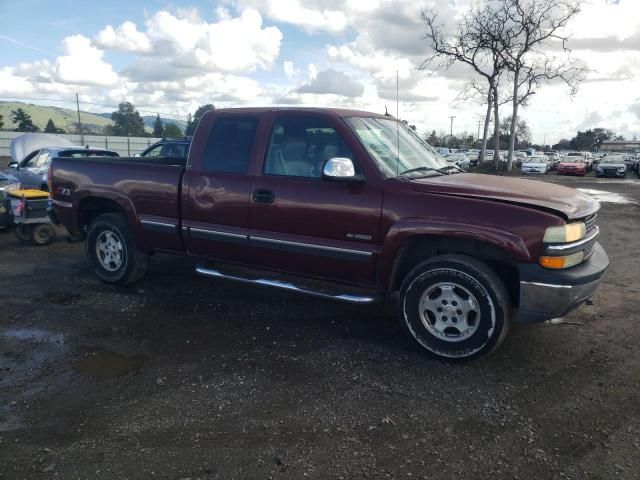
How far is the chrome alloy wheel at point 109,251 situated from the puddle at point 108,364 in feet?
6.08

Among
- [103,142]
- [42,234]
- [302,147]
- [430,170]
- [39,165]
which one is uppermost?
[103,142]

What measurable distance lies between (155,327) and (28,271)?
312cm

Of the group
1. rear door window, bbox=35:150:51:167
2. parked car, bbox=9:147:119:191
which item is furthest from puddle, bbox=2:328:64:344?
rear door window, bbox=35:150:51:167

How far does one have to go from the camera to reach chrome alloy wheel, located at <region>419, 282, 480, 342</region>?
3.95 metres

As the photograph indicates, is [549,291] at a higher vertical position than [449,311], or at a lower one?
higher

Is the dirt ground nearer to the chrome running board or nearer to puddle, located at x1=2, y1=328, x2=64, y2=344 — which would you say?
puddle, located at x1=2, y1=328, x2=64, y2=344

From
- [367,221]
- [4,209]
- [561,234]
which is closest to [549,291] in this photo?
[561,234]

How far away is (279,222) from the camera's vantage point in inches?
183

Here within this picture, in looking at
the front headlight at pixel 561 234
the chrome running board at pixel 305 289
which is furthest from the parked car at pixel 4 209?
the front headlight at pixel 561 234

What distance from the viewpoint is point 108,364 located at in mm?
4043

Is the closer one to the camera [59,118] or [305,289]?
[305,289]

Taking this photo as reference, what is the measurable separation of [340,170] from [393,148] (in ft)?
2.71

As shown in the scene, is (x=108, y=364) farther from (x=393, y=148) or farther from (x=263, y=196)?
(x=393, y=148)

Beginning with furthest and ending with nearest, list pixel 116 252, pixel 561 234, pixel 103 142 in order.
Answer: pixel 103 142 → pixel 116 252 → pixel 561 234
